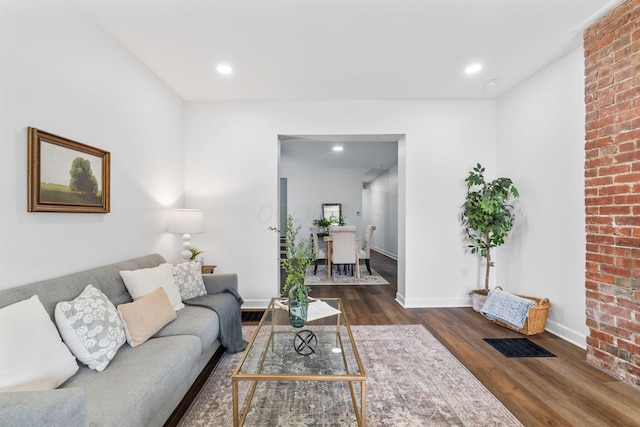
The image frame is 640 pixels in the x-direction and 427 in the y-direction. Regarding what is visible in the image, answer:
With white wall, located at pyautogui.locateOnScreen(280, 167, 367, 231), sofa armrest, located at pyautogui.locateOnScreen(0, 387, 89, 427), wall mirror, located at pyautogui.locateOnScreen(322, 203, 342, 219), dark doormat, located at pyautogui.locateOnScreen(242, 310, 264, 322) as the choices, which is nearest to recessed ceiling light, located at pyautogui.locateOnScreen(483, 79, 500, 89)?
dark doormat, located at pyautogui.locateOnScreen(242, 310, 264, 322)

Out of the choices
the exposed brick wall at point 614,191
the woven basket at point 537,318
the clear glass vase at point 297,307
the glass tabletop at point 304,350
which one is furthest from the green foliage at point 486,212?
the clear glass vase at point 297,307

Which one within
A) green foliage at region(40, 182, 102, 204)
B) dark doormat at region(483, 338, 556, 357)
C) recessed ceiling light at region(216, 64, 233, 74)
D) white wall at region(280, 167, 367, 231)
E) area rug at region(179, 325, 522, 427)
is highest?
recessed ceiling light at region(216, 64, 233, 74)

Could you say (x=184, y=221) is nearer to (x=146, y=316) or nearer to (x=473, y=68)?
(x=146, y=316)

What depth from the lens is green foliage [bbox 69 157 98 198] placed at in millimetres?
2049

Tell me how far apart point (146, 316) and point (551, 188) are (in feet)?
12.2

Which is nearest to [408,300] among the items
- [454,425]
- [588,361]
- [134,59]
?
[588,361]

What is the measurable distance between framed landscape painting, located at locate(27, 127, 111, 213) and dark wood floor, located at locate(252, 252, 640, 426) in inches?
107

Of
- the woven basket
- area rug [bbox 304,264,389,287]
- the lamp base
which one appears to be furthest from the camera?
area rug [bbox 304,264,389,287]

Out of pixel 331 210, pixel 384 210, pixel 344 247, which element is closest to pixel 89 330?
pixel 344 247

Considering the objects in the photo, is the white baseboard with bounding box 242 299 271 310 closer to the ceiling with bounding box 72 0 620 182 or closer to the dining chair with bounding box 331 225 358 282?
the dining chair with bounding box 331 225 358 282

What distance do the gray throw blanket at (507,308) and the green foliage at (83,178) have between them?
13.0ft

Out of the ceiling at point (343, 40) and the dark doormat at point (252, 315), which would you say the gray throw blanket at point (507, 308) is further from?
the dark doormat at point (252, 315)

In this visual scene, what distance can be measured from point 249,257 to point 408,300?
2167 millimetres

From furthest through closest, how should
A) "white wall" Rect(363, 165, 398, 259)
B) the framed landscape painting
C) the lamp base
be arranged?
1. "white wall" Rect(363, 165, 398, 259)
2. the lamp base
3. the framed landscape painting
